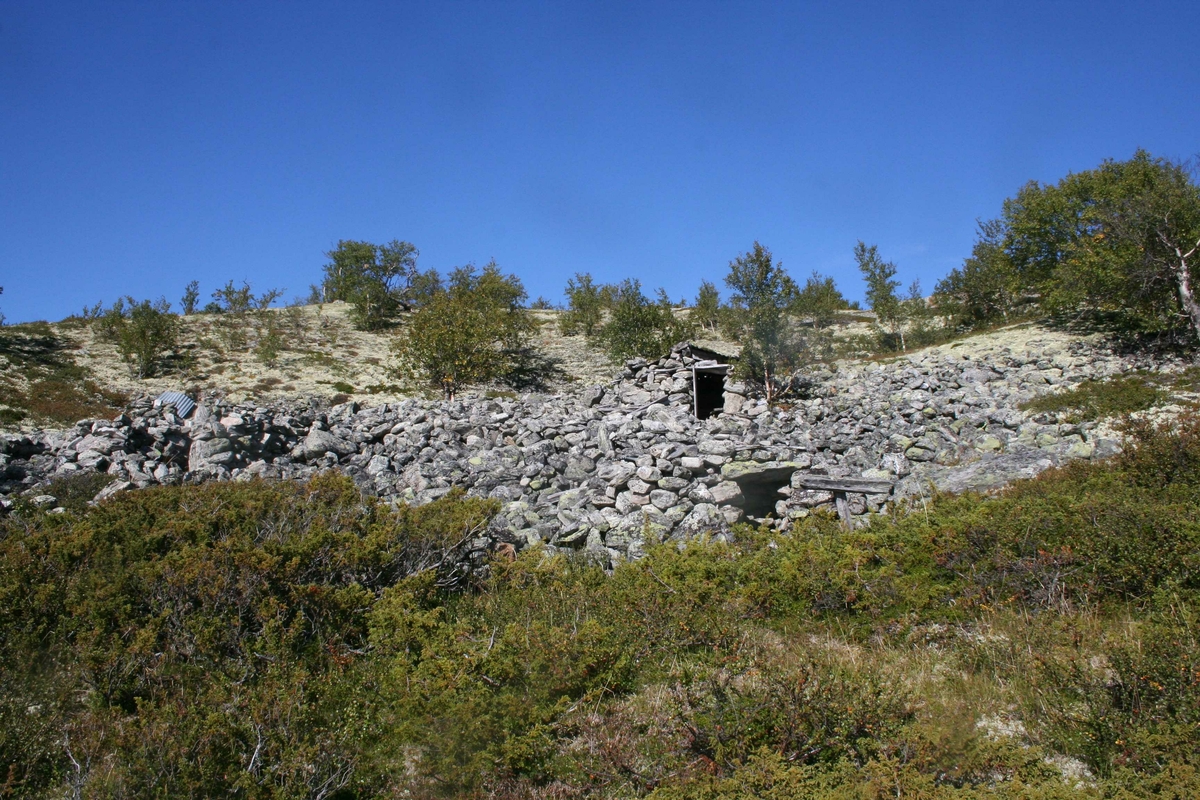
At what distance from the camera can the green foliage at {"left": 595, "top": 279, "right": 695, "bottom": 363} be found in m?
34.7

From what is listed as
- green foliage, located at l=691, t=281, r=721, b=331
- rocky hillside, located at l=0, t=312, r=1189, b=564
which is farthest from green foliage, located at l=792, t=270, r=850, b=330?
rocky hillside, located at l=0, t=312, r=1189, b=564

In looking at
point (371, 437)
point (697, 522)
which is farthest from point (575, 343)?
point (697, 522)

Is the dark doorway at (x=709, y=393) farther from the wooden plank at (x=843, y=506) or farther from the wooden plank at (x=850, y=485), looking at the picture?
the wooden plank at (x=843, y=506)

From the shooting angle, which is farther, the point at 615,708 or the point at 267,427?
the point at 267,427

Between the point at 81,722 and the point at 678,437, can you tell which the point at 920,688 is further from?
the point at 678,437

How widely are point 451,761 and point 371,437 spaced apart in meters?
15.4

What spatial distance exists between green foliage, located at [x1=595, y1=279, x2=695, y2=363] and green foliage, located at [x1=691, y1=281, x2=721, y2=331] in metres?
7.69

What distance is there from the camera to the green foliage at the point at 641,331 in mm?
34656

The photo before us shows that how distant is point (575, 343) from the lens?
45.5m

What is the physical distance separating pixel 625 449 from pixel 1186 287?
21.8m

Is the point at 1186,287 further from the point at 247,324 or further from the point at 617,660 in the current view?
the point at 247,324

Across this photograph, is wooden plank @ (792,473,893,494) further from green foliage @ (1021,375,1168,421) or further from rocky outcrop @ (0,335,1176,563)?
green foliage @ (1021,375,1168,421)

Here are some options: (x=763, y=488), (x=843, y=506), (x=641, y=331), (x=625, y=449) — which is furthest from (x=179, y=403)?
(x=641, y=331)

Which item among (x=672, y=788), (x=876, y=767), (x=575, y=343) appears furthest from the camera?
(x=575, y=343)
